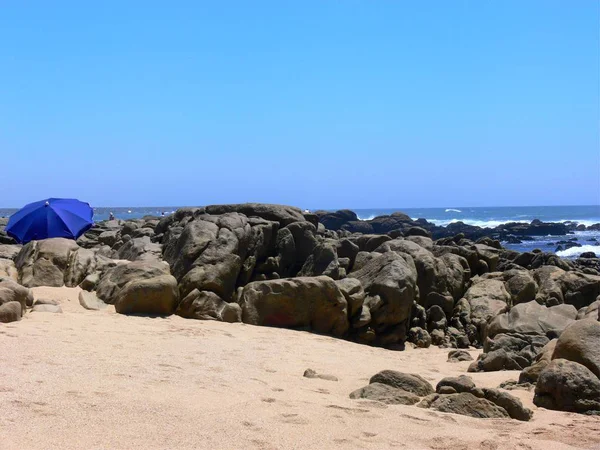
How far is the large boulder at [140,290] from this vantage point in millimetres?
10859

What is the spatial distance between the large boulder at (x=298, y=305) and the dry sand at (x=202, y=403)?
2.04 m

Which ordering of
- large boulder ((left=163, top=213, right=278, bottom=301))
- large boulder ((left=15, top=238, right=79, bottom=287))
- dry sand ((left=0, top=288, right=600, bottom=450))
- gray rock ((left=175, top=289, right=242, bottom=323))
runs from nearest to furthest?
dry sand ((left=0, top=288, right=600, bottom=450))
gray rock ((left=175, top=289, right=242, bottom=323))
large boulder ((left=163, top=213, right=278, bottom=301))
large boulder ((left=15, top=238, right=79, bottom=287))

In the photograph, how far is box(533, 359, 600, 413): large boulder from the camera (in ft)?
21.8

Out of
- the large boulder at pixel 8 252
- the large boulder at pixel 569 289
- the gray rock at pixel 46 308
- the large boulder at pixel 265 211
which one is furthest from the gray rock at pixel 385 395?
the large boulder at pixel 8 252

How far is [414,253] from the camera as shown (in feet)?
47.3

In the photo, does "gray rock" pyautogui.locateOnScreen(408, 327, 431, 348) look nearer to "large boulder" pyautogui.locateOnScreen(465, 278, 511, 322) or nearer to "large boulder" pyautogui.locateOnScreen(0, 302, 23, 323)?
"large boulder" pyautogui.locateOnScreen(465, 278, 511, 322)

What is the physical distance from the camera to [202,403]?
5.92 metres

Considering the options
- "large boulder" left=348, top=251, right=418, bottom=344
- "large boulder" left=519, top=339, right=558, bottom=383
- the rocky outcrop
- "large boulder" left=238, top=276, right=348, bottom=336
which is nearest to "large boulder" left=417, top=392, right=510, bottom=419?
"large boulder" left=519, top=339, right=558, bottom=383

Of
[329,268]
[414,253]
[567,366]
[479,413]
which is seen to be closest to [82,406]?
[479,413]

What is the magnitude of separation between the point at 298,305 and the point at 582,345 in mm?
4876

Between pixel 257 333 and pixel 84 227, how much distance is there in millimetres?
9819

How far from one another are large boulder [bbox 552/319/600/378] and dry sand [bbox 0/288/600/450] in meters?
0.70

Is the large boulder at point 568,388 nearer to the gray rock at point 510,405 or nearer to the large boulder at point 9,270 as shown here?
the gray rock at point 510,405

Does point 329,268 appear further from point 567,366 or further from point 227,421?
point 227,421
